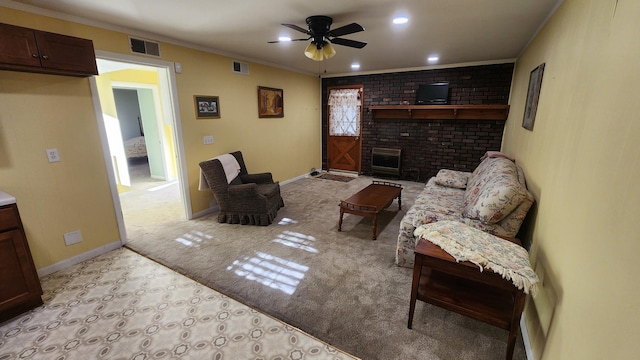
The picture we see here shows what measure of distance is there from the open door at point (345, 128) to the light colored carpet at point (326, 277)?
2.69 metres

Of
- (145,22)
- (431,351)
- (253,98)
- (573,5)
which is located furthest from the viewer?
(253,98)

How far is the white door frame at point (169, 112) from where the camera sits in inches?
106

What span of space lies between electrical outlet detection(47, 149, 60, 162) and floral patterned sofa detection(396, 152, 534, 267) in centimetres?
333

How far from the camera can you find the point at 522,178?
2459 millimetres

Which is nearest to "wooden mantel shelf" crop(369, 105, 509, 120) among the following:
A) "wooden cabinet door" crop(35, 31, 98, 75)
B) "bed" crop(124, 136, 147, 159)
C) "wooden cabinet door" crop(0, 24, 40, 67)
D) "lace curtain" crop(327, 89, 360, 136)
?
"lace curtain" crop(327, 89, 360, 136)

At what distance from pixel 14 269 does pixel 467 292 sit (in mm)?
3184

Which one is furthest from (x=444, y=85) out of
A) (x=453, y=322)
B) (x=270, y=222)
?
(x=453, y=322)

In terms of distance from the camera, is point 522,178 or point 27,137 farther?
point 522,178

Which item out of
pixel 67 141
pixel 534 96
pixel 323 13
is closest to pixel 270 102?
pixel 323 13

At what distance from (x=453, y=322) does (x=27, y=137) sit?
3.81 meters

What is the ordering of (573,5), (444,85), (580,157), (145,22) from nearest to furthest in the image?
(580,157)
(573,5)
(145,22)
(444,85)

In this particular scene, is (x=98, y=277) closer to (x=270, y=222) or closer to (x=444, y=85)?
(x=270, y=222)

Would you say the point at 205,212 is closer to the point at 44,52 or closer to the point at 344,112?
the point at 44,52

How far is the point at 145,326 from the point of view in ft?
6.09
